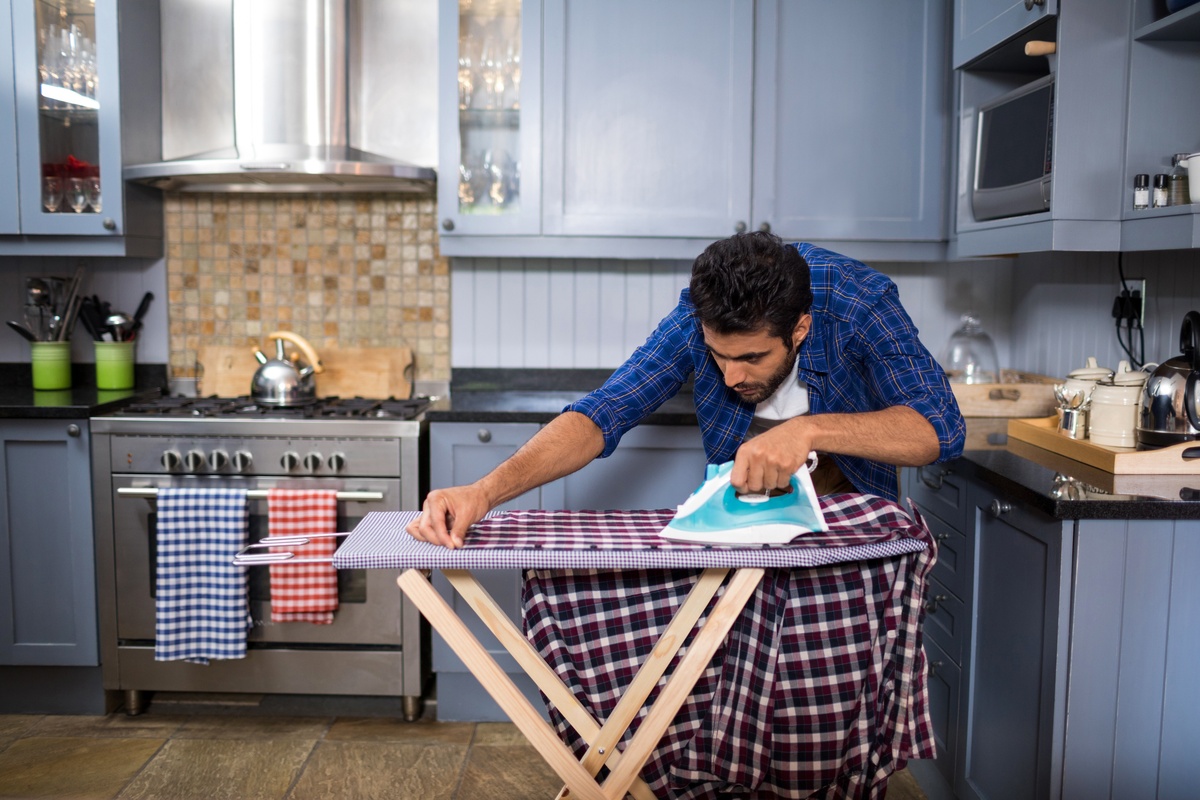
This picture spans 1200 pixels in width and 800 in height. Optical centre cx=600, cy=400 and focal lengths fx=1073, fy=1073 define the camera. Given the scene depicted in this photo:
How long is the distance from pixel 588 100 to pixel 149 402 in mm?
1555

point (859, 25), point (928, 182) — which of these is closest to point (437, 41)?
point (859, 25)

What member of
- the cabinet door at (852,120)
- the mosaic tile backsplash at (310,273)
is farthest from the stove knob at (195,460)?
the cabinet door at (852,120)

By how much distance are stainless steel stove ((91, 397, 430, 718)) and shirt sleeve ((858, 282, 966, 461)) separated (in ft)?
4.51

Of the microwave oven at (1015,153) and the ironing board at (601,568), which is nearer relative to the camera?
the ironing board at (601,568)

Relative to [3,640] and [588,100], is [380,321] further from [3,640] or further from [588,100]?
[3,640]

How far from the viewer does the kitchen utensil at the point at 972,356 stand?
125 inches

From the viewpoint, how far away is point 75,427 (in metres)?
2.92

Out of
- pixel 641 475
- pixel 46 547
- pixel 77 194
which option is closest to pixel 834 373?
pixel 641 475

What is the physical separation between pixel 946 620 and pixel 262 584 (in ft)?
5.83

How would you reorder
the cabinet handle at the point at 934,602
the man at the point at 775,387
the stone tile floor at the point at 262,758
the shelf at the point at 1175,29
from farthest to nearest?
the stone tile floor at the point at 262,758, the cabinet handle at the point at 934,602, the shelf at the point at 1175,29, the man at the point at 775,387

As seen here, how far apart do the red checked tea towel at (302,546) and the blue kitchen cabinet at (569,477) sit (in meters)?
0.29

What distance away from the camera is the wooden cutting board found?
3.42 meters

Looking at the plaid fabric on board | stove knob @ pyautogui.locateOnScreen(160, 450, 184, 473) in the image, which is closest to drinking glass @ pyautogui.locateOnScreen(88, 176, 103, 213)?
stove knob @ pyautogui.locateOnScreen(160, 450, 184, 473)

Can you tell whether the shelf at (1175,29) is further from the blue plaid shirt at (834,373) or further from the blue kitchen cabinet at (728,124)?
the blue kitchen cabinet at (728,124)
